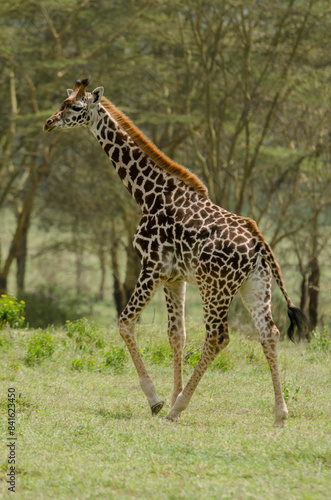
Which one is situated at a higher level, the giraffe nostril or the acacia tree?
the acacia tree

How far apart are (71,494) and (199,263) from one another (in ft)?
7.89

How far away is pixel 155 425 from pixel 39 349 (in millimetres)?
2640

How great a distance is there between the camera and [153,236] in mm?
6180

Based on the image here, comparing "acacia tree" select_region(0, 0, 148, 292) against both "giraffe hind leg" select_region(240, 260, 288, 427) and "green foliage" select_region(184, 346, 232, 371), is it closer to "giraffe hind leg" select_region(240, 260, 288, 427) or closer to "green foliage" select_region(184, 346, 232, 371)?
"green foliage" select_region(184, 346, 232, 371)

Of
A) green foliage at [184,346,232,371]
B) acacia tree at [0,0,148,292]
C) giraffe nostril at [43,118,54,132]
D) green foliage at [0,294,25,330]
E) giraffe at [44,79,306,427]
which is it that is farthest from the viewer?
acacia tree at [0,0,148,292]

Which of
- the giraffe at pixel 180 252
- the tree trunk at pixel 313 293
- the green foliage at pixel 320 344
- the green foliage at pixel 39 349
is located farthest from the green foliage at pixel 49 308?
the giraffe at pixel 180 252

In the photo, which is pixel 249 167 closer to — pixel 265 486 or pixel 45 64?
pixel 45 64

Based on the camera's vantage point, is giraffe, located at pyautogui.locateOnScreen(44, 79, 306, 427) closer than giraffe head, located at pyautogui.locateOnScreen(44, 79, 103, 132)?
Yes

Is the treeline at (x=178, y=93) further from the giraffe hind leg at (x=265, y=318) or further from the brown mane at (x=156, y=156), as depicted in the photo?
the giraffe hind leg at (x=265, y=318)

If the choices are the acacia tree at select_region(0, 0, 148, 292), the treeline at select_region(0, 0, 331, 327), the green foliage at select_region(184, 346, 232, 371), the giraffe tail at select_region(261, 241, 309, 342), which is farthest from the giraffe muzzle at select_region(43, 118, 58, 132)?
the treeline at select_region(0, 0, 331, 327)

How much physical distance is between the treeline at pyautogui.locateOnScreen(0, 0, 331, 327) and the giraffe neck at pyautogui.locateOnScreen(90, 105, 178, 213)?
25.5 ft

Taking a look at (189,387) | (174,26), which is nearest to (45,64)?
(174,26)

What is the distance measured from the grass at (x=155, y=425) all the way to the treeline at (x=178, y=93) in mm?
6940

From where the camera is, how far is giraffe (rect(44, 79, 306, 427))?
579cm
